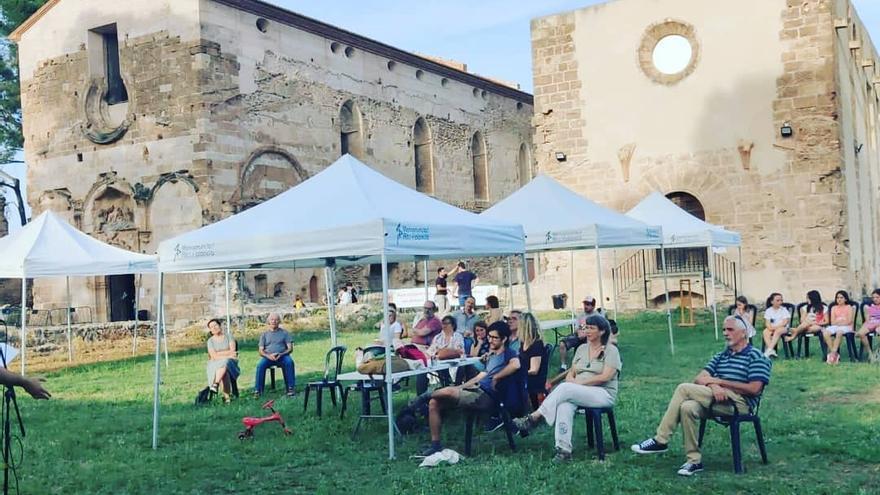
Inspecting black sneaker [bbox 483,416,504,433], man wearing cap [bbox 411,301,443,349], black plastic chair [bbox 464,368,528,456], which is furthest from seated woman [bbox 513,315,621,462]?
man wearing cap [bbox 411,301,443,349]

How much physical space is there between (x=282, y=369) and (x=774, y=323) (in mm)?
7066

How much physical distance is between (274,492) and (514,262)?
27.5 m

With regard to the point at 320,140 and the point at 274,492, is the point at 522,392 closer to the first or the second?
the point at 274,492

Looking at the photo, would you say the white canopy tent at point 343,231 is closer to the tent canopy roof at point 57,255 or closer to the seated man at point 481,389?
the seated man at point 481,389

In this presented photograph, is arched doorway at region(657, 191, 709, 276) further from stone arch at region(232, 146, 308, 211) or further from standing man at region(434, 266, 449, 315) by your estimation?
stone arch at region(232, 146, 308, 211)

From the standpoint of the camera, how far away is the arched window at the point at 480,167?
1410 inches

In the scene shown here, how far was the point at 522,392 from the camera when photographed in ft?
24.9

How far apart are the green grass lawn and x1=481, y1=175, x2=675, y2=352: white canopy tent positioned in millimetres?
2033

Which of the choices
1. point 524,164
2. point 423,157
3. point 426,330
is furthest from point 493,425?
point 524,164

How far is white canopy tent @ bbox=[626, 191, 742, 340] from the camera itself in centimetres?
1544

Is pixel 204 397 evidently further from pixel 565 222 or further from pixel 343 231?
pixel 565 222

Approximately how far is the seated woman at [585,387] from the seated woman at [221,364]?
5180mm

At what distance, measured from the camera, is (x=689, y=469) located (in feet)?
20.5

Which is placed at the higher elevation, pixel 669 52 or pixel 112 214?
pixel 669 52
